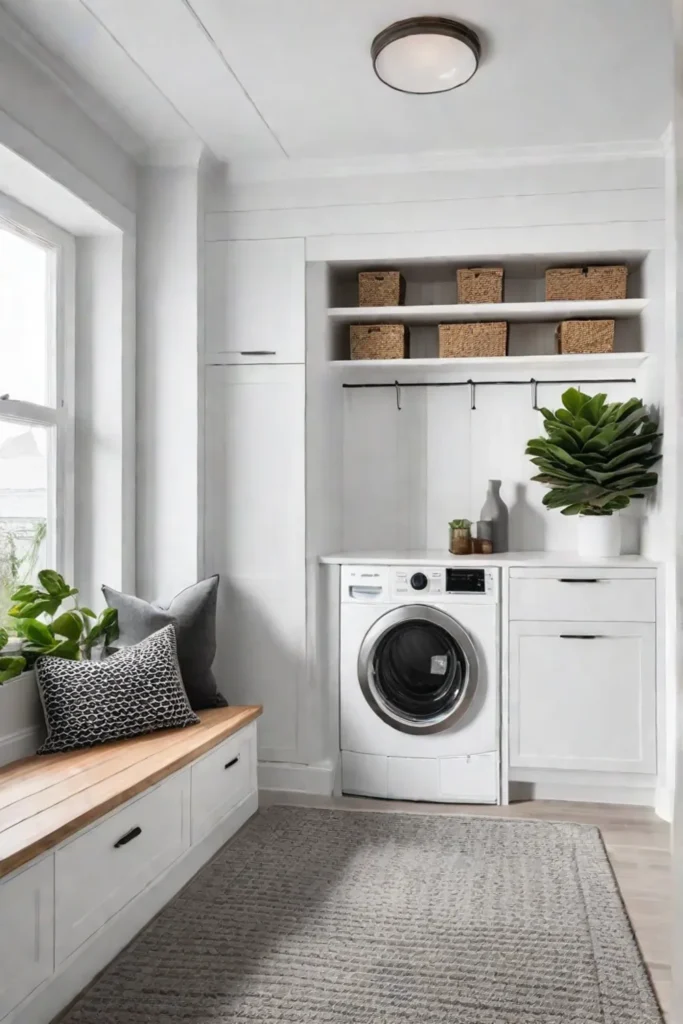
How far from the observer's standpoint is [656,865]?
9.24 feet

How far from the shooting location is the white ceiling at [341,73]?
2465 mm

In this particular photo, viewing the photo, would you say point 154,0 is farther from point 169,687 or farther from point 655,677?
point 655,677

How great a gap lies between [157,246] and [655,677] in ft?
8.63

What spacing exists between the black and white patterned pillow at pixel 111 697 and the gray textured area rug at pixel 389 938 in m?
0.53

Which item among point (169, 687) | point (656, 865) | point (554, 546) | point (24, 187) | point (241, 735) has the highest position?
point (24, 187)

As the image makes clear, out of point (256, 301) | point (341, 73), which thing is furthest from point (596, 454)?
point (341, 73)

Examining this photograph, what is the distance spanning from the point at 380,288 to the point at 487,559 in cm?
123

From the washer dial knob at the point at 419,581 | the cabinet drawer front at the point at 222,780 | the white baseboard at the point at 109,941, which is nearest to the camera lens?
the white baseboard at the point at 109,941

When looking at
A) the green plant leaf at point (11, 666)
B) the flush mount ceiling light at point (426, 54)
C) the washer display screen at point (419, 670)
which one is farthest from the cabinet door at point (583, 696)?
the flush mount ceiling light at point (426, 54)

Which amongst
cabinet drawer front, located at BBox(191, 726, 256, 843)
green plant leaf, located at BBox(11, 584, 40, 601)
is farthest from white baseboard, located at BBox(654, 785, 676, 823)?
green plant leaf, located at BBox(11, 584, 40, 601)

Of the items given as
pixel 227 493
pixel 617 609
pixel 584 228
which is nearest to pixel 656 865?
pixel 617 609

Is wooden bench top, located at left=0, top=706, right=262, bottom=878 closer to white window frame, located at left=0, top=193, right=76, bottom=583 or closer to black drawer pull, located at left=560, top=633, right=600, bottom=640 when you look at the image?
white window frame, located at left=0, top=193, right=76, bottom=583

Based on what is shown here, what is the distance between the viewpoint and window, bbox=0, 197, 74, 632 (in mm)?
2973

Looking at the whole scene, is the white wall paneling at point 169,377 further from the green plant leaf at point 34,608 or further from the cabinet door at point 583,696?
the cabinet door at point 583,696
